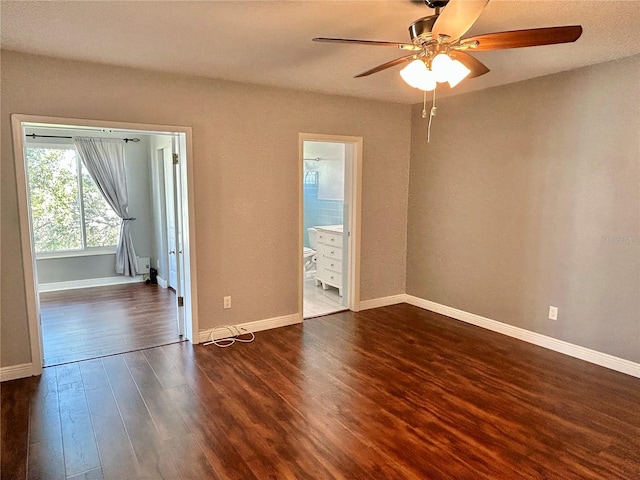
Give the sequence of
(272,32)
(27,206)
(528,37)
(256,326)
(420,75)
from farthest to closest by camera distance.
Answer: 1. (256,326)
2. (27,206)
3. (272,32)
4. (420,75)
5. (528,37)

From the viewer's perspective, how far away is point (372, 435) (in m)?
2.47

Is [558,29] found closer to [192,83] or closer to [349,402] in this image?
[349,402]

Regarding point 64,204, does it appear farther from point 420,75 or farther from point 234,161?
point 420,75

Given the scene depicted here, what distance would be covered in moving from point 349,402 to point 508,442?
0.99 metres

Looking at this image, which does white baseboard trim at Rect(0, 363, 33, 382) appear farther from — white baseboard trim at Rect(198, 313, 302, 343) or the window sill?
the window sill

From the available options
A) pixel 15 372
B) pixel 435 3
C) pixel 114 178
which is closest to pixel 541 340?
pixel 435 3

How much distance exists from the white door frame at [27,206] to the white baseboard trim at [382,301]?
6.72ft

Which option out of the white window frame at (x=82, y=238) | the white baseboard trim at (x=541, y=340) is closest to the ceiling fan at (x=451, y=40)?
the white baseboard trim at (x=541, y=340)

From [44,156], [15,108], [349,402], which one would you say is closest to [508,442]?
[349,402]

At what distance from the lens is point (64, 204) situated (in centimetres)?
604

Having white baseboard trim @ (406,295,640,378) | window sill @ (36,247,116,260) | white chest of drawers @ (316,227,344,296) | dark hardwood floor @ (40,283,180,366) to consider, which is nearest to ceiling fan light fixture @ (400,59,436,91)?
white baseboard trim @ (406,295,640,378)

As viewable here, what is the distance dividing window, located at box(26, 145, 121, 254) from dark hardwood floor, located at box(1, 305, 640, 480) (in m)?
3.31

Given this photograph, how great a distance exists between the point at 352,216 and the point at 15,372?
3369mm

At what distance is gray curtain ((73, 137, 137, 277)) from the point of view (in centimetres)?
599
